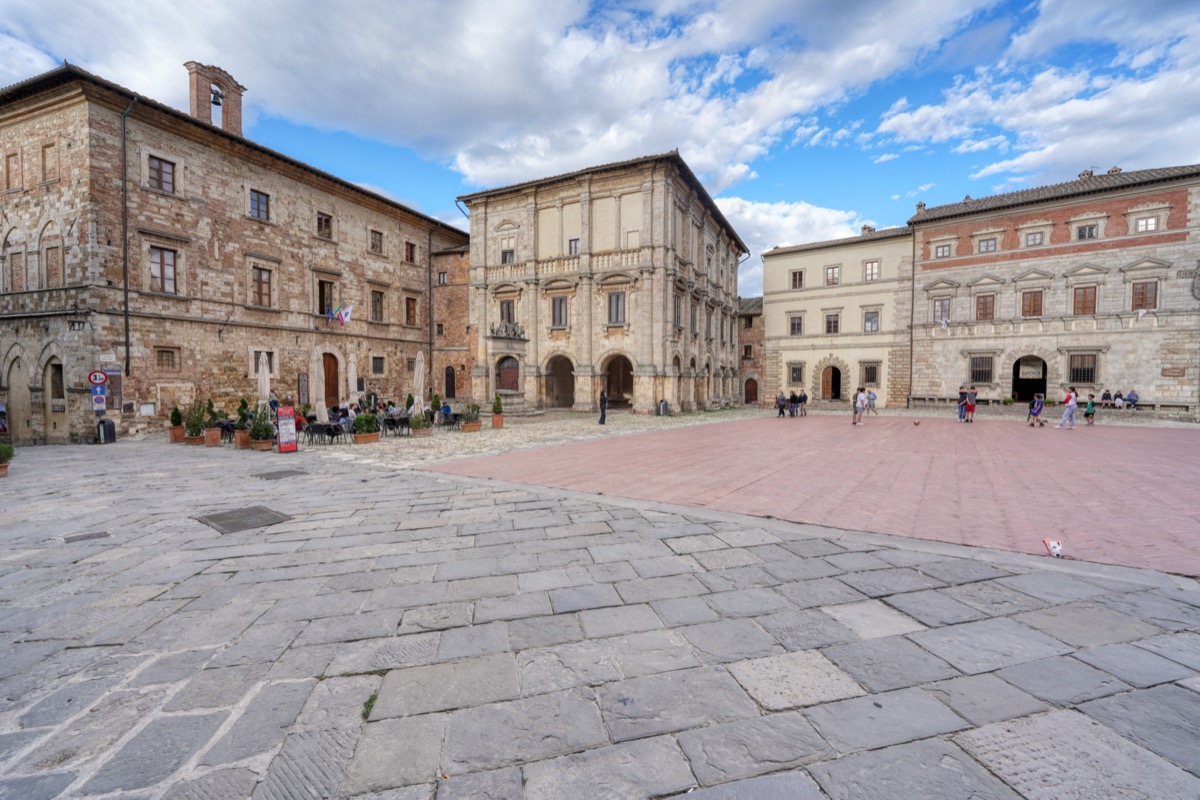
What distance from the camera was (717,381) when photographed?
30.4 metres

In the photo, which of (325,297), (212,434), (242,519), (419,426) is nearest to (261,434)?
(212,434)

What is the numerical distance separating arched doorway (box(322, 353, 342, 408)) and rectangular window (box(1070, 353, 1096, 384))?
115 feet

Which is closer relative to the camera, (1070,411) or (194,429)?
(194,429)

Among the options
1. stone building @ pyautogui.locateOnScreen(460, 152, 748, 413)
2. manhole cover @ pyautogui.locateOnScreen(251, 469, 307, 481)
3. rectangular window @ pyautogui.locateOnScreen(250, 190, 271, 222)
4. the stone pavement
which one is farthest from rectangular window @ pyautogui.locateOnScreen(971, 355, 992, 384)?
rectangular window @ pyautogui.locateOnScreen(250, 190, 271, 222)

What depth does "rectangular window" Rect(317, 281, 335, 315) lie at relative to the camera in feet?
71.7

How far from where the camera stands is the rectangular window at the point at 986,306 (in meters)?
25.4

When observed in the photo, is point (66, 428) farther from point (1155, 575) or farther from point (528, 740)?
point (1155, 575)

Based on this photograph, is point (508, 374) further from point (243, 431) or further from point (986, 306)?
point (986, 306)

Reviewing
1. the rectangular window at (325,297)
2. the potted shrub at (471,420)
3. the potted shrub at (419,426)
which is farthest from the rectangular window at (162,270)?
the potted shrub at (471,420)

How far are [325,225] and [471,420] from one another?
45.0 ft

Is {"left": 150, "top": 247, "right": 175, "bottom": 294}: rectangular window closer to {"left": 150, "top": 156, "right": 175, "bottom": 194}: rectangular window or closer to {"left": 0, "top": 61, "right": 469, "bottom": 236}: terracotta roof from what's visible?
{"left": 150, "top": 156, "right": 175, "bottom": 194}: rectangular window

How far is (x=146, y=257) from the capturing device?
15766 mm

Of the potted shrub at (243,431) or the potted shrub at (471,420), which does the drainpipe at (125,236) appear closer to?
the potted shrub at (243,431)

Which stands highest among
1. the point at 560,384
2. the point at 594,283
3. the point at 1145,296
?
the point at 594,283
